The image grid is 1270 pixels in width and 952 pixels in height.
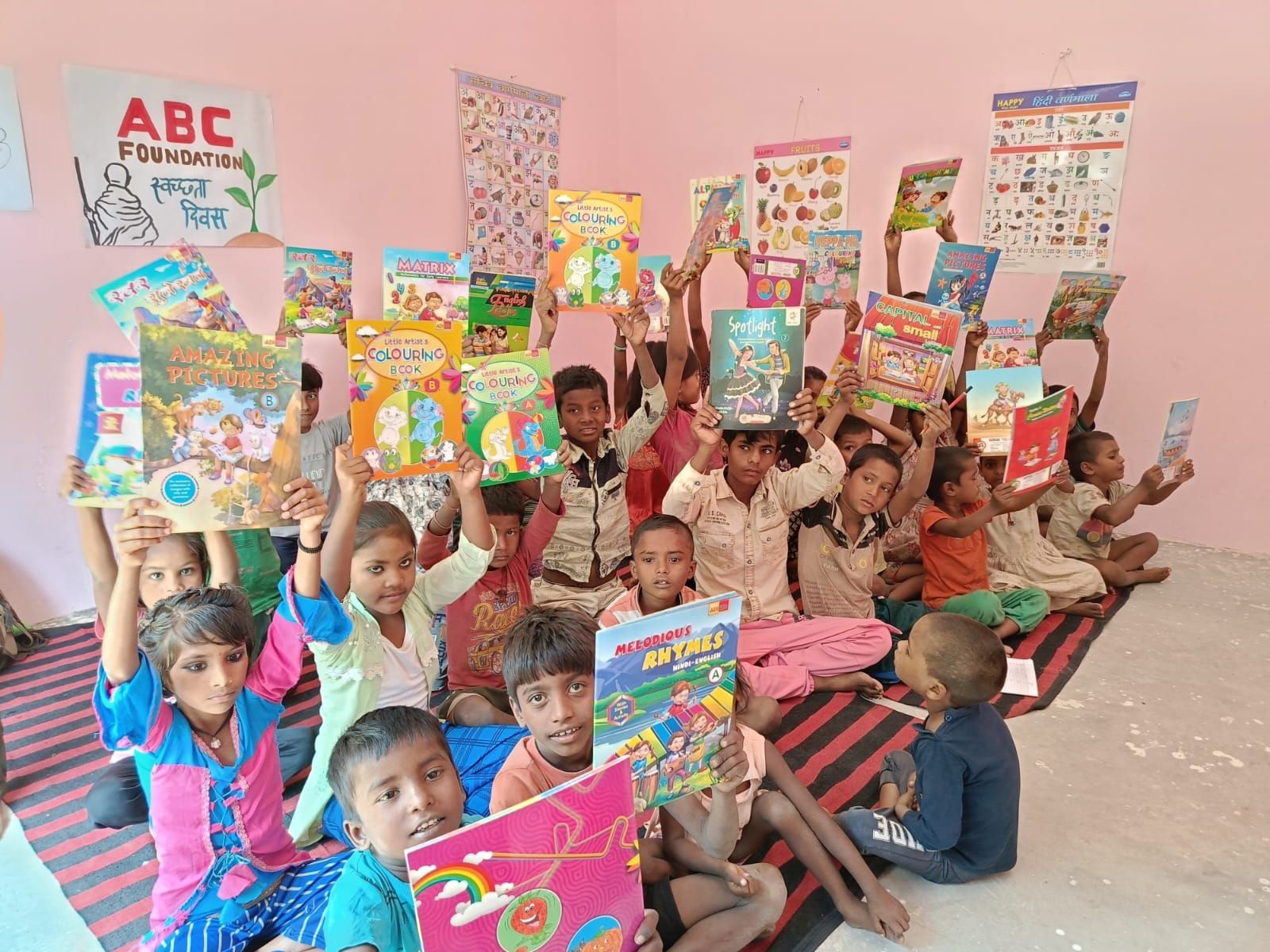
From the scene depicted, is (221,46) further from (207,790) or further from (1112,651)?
(1112,651)

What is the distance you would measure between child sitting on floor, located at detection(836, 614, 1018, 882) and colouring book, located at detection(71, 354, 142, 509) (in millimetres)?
1536

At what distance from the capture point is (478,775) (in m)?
1.94

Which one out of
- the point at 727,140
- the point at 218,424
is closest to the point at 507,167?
the point at 727,140

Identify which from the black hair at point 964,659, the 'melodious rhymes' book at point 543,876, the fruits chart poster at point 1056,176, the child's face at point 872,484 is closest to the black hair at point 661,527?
the black hair at point 964,659

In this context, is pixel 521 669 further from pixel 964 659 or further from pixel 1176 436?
pixel 1176 436

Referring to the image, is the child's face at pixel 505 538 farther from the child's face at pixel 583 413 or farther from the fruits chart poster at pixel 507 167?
the fruits chart poster at pixel 507 167

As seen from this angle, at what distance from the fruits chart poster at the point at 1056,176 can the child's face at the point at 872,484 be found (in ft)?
6.97

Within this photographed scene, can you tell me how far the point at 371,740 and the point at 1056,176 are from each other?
4.20 meters

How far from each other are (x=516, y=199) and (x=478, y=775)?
390cm

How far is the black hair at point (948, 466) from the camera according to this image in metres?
3.03

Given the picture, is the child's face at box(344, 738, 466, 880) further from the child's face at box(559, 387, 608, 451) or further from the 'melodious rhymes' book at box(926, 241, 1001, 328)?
the 'melodious rhymes' book at box(926, 241, 1001, 328)

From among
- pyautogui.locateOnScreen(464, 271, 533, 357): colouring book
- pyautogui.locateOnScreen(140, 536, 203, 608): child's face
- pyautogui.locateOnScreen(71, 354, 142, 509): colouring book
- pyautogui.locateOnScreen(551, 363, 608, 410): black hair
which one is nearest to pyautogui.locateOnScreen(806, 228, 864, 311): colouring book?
pyautogui.locateOnScreen(551, 363, 608, 410): black hair

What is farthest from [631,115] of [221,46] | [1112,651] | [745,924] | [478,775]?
[745,924]

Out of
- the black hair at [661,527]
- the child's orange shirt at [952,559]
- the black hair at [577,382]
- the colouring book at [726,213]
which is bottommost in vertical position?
the child's orange shirt at [952,559]
